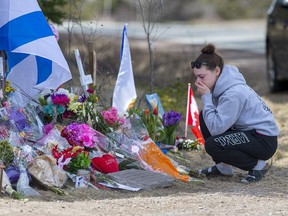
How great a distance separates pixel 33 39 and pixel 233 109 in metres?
1.64

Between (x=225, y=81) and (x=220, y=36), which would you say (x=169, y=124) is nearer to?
(x=225, y=81)

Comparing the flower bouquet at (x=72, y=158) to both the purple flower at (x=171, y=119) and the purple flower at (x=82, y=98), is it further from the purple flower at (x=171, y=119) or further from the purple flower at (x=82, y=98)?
the purple flower at (x=171, y=119)

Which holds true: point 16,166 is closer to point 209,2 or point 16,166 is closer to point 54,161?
point 54,161

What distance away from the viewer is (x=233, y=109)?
22.4 feet

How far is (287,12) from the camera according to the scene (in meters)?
11.9

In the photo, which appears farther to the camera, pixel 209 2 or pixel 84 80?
pixel 209 2

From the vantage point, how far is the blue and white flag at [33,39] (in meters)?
6.85

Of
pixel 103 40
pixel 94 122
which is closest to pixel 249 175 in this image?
pixel 94 122

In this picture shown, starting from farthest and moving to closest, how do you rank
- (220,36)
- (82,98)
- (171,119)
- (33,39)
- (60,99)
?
(220,36)
(171,119)
(82,98)
(60,99)
(33,39)

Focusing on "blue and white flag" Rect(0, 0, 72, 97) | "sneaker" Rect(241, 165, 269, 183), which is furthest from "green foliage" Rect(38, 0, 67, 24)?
"sneaker" Rect(241, 165, 269, 183)

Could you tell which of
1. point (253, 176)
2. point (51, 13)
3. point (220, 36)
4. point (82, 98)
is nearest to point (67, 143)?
point (82, 98)

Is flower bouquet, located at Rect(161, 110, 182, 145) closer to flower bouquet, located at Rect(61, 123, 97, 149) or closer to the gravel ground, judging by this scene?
the gravel ground

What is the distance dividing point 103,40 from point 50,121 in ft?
23.9

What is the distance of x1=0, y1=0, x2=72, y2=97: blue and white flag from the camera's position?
22.5ft
